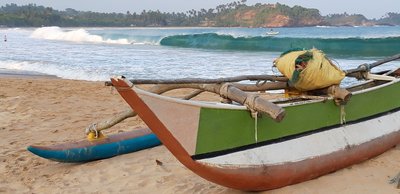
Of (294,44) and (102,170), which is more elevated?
(102,170)

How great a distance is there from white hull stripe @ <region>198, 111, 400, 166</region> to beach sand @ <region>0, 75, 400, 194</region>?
23 centimetres

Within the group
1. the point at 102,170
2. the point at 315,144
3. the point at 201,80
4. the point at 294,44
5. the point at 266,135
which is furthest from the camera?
the point at 294,44

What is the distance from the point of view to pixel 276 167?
3.63 m

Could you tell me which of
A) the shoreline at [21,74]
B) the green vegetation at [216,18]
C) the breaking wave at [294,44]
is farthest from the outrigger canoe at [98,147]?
the green vegetation at [216,18]

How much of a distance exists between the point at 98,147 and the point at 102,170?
350mm

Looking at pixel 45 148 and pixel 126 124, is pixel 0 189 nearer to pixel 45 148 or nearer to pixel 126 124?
pixel 45 148

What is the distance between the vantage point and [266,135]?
11.7 ft

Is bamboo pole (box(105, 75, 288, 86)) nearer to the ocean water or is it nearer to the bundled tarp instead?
the bundled tarp

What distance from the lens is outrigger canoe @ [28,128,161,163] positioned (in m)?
4.79

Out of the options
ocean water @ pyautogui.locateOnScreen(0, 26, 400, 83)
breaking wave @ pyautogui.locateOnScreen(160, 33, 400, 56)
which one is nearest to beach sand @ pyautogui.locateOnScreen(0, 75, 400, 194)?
ocean water @ pyautogui.locateOnScreen(0, 26, 400, 83)

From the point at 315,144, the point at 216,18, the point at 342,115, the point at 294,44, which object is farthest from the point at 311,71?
the point at 216,18

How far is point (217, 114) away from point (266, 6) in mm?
86440

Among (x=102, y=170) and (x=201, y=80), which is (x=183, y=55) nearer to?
(x=102, y=170)

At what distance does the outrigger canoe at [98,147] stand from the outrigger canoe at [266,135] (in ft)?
6.14
